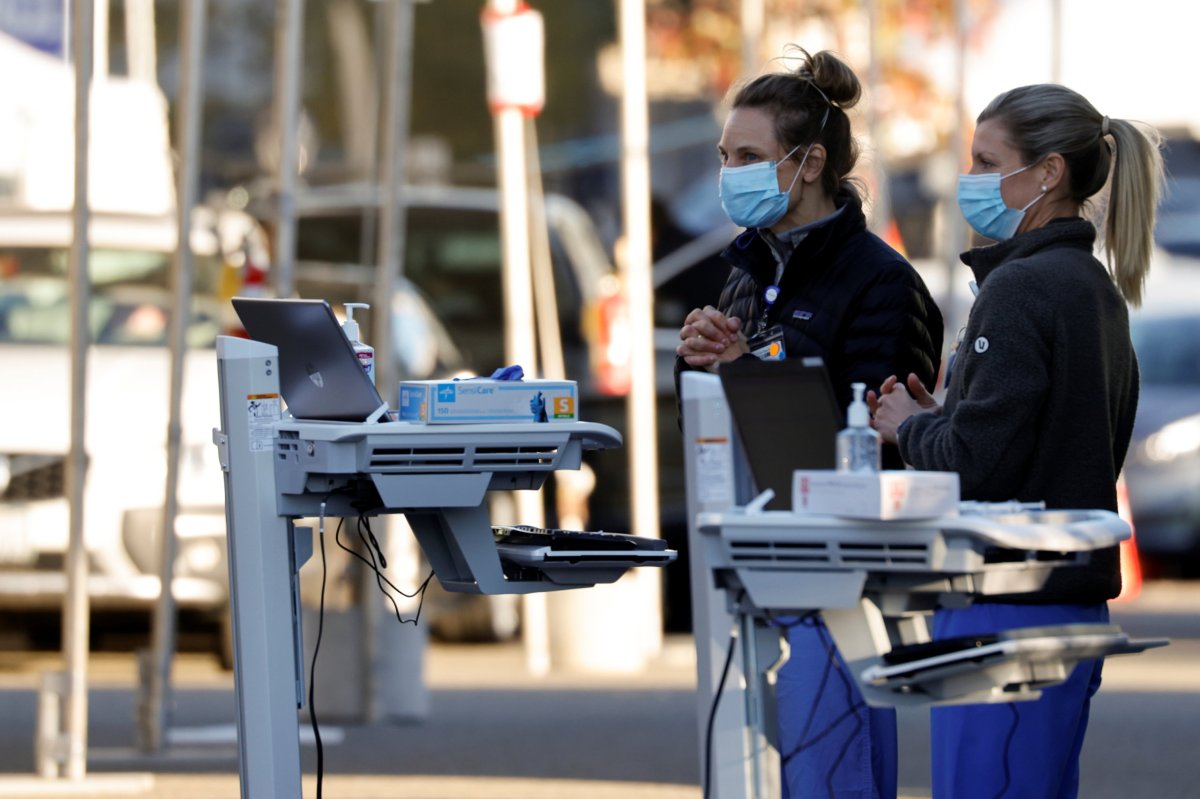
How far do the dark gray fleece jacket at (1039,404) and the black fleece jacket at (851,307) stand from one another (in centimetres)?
33

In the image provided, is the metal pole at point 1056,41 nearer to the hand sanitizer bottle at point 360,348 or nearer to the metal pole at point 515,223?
the metal pole at point 515,223

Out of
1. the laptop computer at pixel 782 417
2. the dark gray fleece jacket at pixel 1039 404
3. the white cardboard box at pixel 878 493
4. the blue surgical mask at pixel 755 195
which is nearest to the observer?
the white cardboard box at pixel 878 493

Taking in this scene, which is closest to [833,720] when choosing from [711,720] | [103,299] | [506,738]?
[711,720]

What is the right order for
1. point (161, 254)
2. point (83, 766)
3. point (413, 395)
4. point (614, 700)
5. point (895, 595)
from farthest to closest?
point (161, 254) → point (614, 700) → point (83, 766) → point (413, 395) → point (895, 595)

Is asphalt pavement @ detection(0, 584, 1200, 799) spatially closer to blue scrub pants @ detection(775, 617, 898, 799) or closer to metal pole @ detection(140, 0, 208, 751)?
metal pole @ detection(140, 0, 208, 751)

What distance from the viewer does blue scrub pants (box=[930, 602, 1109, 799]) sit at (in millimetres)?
4328

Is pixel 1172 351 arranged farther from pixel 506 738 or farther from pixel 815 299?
pixel 815 299

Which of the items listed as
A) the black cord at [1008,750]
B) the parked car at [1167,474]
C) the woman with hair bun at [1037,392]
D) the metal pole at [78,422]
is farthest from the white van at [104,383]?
the parked car at [1167,474]

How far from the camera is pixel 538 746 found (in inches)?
355

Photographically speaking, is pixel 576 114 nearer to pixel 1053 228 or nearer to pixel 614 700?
pixel 614 700

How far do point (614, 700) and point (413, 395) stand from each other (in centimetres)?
617

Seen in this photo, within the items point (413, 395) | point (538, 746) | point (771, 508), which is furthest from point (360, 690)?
point (771, 508)

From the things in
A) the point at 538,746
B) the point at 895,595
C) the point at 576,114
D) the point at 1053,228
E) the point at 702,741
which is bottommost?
the point at 538,746

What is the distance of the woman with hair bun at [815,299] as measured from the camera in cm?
465
